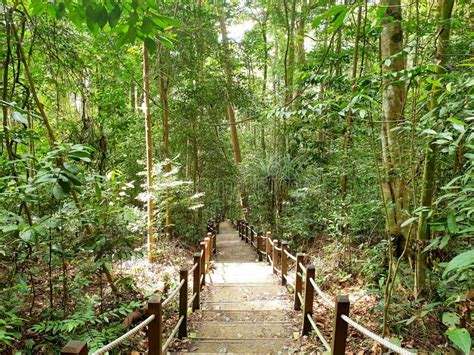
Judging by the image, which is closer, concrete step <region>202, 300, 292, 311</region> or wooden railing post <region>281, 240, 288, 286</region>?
concrete step <region>202, 300, 292, 311</region>

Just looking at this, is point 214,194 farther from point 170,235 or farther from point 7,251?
point 7,251

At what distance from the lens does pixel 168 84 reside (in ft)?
30.8

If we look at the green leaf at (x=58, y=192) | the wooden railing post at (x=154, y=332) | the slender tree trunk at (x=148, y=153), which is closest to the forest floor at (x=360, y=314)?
the wooden railing post at (x=154, y=332)

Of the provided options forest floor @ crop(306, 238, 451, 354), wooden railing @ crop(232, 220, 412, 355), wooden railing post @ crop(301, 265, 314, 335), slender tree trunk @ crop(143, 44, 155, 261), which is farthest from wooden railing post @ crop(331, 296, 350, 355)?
slender tree trunk @ crop(143, 44, 155, 261)

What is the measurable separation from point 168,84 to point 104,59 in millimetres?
3530

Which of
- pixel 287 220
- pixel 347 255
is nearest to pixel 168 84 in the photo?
pixel 287 220

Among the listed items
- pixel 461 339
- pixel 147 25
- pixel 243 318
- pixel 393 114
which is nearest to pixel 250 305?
pixel 243 318

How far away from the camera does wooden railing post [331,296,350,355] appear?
2.70 m

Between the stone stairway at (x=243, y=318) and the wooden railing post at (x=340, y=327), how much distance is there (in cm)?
96

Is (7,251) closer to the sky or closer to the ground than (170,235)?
closer to the sky

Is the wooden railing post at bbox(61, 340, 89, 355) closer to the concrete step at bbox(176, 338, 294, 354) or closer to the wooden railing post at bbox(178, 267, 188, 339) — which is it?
the concrete step at bbox(176, 338, 294, 354)

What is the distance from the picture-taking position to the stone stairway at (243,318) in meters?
3.68

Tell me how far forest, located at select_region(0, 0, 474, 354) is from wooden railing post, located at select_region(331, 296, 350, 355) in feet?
1.41

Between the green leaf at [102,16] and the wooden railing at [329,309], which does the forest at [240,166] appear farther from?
the wooden railing at [329,309]
